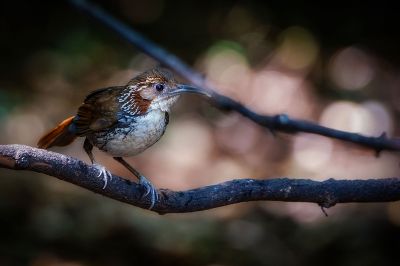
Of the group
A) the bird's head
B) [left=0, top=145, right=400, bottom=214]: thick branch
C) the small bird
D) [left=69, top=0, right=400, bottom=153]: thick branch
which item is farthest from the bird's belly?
[left=69, top=0, right=400, bottom=153]: thick branch

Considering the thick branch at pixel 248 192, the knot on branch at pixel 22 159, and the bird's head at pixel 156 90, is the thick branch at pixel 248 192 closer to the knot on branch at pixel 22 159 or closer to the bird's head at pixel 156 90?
the knot on branch at pixel 22 159

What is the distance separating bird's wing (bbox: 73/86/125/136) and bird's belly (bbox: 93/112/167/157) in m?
0.07

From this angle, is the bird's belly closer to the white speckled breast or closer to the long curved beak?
the white speckled breast

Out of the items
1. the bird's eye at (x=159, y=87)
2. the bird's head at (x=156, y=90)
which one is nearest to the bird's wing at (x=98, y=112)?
the bird's head at (x=156, y=90)

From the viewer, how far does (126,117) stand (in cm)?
398

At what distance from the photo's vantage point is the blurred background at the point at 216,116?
237 inches

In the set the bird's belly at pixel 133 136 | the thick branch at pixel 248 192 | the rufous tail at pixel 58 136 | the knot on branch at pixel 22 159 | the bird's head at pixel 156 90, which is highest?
the bird's head at pixel 156 90

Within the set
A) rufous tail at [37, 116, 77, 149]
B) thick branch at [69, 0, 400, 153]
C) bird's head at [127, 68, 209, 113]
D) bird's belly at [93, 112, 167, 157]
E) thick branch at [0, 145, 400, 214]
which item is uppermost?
thick branch at [69, 0, 400, 153]

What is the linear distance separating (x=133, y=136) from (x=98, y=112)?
362 mm

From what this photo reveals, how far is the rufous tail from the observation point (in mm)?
4242

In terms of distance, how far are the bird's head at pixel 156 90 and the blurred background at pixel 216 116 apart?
226cm

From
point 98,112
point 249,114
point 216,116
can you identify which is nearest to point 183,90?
point 98,112

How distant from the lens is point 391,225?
19.4 ft

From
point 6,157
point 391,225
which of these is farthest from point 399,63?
point 6,157
